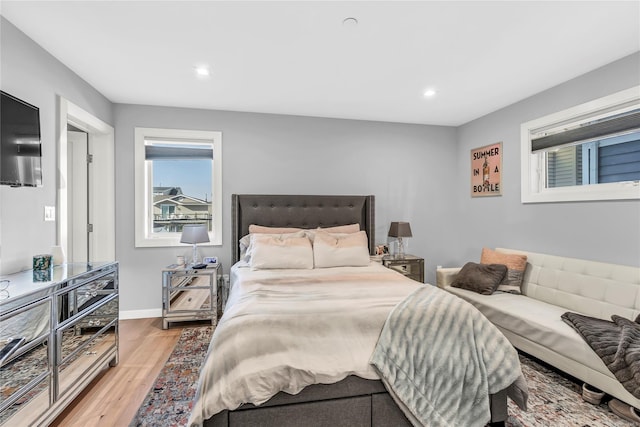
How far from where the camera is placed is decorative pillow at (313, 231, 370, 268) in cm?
320

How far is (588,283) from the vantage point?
104 inches

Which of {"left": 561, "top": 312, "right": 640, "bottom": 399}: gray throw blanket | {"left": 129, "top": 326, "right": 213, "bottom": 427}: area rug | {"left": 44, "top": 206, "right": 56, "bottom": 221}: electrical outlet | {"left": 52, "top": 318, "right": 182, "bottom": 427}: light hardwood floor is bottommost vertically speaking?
{"left": 52, "top": 318, "right": 182, "bottom": 427}: light hardwood floor

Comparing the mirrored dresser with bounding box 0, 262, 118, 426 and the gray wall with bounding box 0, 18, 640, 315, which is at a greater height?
the gray wall with bounding box 0, 18, 640, 315

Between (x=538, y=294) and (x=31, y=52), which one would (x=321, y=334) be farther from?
(x=31, y=52)

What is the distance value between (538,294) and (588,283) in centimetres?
47

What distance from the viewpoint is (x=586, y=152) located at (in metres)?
2.96

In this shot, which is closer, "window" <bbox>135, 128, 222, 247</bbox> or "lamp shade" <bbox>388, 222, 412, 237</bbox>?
"window" <bbox>135, 128, 222, 247</bbox>

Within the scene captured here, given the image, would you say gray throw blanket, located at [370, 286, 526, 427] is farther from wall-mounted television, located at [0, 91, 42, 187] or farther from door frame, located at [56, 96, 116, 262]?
door frame, located at [56, 96, 116, 262]

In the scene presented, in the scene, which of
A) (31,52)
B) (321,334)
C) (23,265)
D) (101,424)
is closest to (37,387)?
(101,424)

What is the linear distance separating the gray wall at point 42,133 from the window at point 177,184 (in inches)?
43.6

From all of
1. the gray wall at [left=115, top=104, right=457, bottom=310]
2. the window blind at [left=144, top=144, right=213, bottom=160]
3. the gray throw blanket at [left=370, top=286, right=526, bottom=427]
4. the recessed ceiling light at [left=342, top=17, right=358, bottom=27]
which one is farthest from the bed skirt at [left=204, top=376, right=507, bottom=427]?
the window blind at [left=144, top=144, right=213, bottom=160]

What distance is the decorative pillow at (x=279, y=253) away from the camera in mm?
3055

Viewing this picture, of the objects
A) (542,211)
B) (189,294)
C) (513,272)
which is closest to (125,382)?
(189,294)

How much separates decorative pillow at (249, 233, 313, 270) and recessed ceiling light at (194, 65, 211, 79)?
169cm
